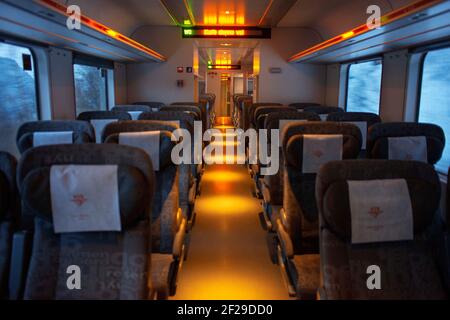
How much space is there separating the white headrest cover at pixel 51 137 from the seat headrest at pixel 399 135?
7.81 ft

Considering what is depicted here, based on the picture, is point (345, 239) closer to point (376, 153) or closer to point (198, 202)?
point (376, 153)

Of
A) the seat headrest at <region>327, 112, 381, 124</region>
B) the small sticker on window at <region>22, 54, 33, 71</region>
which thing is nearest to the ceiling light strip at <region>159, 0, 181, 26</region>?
the small sticker on window at <region>22, 54, 33, 71</region>

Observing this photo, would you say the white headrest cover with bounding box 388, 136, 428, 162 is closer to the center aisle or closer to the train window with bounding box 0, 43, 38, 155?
the center aisle

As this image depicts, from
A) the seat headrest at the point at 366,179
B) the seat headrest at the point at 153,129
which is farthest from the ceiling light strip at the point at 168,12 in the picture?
the seat headrest at the point at 366,179

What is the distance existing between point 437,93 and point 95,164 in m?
4.32

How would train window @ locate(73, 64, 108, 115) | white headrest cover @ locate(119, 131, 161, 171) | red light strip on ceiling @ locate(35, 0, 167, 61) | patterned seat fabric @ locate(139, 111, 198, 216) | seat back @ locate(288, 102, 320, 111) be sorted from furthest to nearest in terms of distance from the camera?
1. seat back @ locate(288, 102, 320, 111)
2. train window @ locate(73, 64, 108, 115)
3. patterned seat fabric @ locate(139, 111, 198, 216)
4. red light strip on ceiling @ locate(35, 0, 167, 61)
5. white headrest cover @ locate(119, 131, 161, 171)

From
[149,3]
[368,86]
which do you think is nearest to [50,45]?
[149,3]

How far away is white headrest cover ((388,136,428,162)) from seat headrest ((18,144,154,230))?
80.1 inches

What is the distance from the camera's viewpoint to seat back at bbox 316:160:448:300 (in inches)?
68.9

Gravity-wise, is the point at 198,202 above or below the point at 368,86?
below

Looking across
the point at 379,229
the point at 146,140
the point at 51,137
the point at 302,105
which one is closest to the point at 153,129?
the point at 146,140

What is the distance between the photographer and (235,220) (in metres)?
4.85
